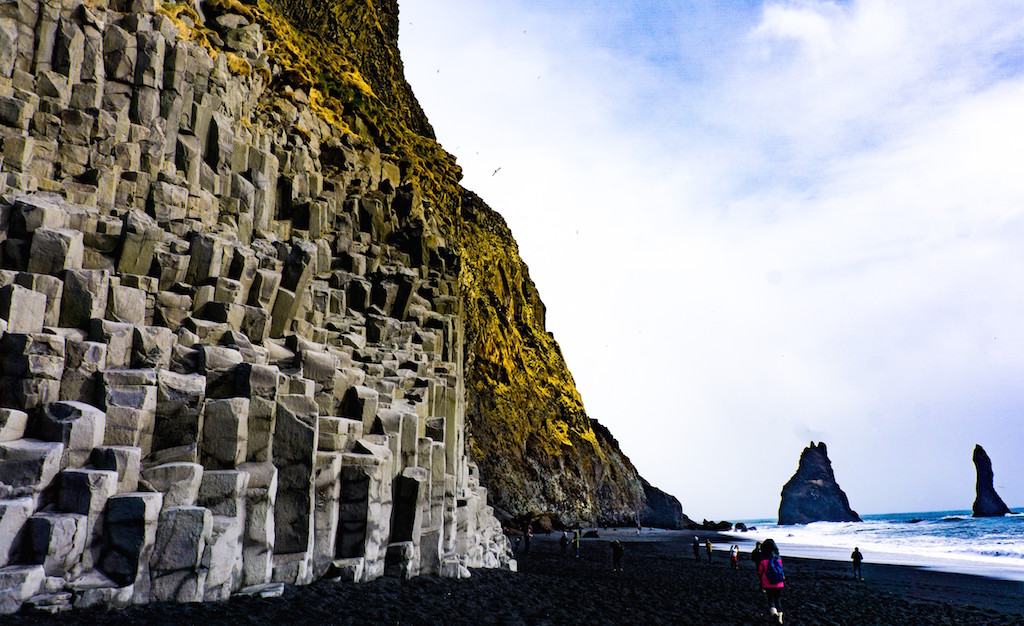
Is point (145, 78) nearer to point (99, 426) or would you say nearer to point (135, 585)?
point (99, 426)

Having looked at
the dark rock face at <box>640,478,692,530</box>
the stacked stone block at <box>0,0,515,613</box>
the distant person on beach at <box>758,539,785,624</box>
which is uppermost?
the stacked stone block at <box>0,0,515,613</box>

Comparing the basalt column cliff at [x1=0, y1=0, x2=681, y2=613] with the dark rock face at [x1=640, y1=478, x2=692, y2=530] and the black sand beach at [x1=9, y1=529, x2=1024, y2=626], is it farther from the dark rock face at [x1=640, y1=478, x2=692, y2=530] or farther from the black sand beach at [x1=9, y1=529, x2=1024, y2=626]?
the dark rock face at [x1=640, y1=478, x2=692, y2=530]

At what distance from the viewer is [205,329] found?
48.6 ft

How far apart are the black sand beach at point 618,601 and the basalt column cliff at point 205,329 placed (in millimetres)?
742

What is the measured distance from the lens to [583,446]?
88875mm

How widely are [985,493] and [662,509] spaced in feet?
286

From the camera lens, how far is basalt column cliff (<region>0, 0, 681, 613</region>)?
35.4 ft

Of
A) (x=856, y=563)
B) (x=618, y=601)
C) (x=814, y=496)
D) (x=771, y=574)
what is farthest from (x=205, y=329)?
(x=814, y=496)

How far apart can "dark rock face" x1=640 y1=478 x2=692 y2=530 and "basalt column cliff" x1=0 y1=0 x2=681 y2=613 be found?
8850cm

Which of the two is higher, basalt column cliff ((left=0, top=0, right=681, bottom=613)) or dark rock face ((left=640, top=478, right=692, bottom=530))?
basalt column cliff ((left=0, top=0, right=681, bottom=613))

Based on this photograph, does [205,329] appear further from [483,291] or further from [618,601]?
[483,291]

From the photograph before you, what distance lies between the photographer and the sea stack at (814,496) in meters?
163

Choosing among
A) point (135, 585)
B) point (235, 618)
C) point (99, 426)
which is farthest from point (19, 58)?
point (235, 618)

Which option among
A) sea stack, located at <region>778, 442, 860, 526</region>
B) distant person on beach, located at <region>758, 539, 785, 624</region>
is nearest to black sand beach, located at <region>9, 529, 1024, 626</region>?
distant person on beach, located at <region>758, 539, 785, 624</region>
